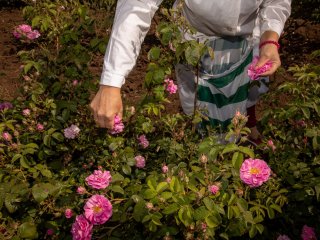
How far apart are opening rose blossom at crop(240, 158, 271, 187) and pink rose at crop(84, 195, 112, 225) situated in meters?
0.45

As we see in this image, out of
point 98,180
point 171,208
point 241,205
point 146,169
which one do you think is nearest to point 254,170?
point 241,205

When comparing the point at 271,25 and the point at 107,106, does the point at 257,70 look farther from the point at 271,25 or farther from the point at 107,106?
the point at 107,106

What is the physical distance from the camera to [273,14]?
6.38 ft

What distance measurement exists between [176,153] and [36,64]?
0.86 m

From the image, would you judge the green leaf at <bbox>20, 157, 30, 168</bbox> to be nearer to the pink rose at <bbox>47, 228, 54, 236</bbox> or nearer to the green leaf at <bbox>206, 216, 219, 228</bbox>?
the pink rose at <bbox>47, 228, 54, 236</bbox>

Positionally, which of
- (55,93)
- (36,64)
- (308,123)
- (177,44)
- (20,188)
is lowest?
(20,188)

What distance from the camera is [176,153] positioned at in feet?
6.09

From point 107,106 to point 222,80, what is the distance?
87 centimetres

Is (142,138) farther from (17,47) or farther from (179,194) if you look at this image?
(17,47)

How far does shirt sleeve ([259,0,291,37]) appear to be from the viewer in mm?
1937

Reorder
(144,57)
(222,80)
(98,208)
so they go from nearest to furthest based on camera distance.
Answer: (98,208)
(222,80)
(144,57)

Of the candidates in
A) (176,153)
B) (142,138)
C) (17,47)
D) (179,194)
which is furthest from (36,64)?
(17,47)

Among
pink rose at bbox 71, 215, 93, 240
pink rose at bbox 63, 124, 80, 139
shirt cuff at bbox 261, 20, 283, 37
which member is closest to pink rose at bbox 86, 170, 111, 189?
pink rose at bbox 71, 215, 93, 240

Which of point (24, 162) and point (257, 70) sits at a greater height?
point (257, 70)
